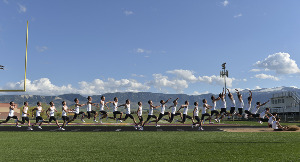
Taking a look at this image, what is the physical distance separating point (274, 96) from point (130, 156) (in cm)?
8244

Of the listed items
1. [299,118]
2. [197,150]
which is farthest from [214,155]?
[299,118]

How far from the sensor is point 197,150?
967 cm

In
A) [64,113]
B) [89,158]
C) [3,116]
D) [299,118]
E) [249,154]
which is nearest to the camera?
[89,158]

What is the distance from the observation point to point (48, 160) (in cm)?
799

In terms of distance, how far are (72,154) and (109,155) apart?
1.23m

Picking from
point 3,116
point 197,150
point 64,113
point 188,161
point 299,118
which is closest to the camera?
point 188,161

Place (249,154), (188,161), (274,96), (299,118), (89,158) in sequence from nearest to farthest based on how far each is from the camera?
1. (188,161)
2. (89,158)
3. (249,154)
4. (299,118)
5. (274,96)

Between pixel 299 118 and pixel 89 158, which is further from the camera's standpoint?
pixel 299 118

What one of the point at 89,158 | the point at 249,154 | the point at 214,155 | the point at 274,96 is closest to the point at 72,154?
the point at 89,158

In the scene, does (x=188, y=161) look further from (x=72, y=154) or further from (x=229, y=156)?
(x=72, y=154)

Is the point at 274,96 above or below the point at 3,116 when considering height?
above

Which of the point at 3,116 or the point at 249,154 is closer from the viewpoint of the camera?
the point at 249,154

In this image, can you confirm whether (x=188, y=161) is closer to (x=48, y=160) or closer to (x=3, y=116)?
(x=48, y=160)

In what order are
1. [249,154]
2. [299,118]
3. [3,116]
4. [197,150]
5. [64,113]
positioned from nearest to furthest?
[249,154] < [197,150] < [64,113] < [299,118] < [3,116]
